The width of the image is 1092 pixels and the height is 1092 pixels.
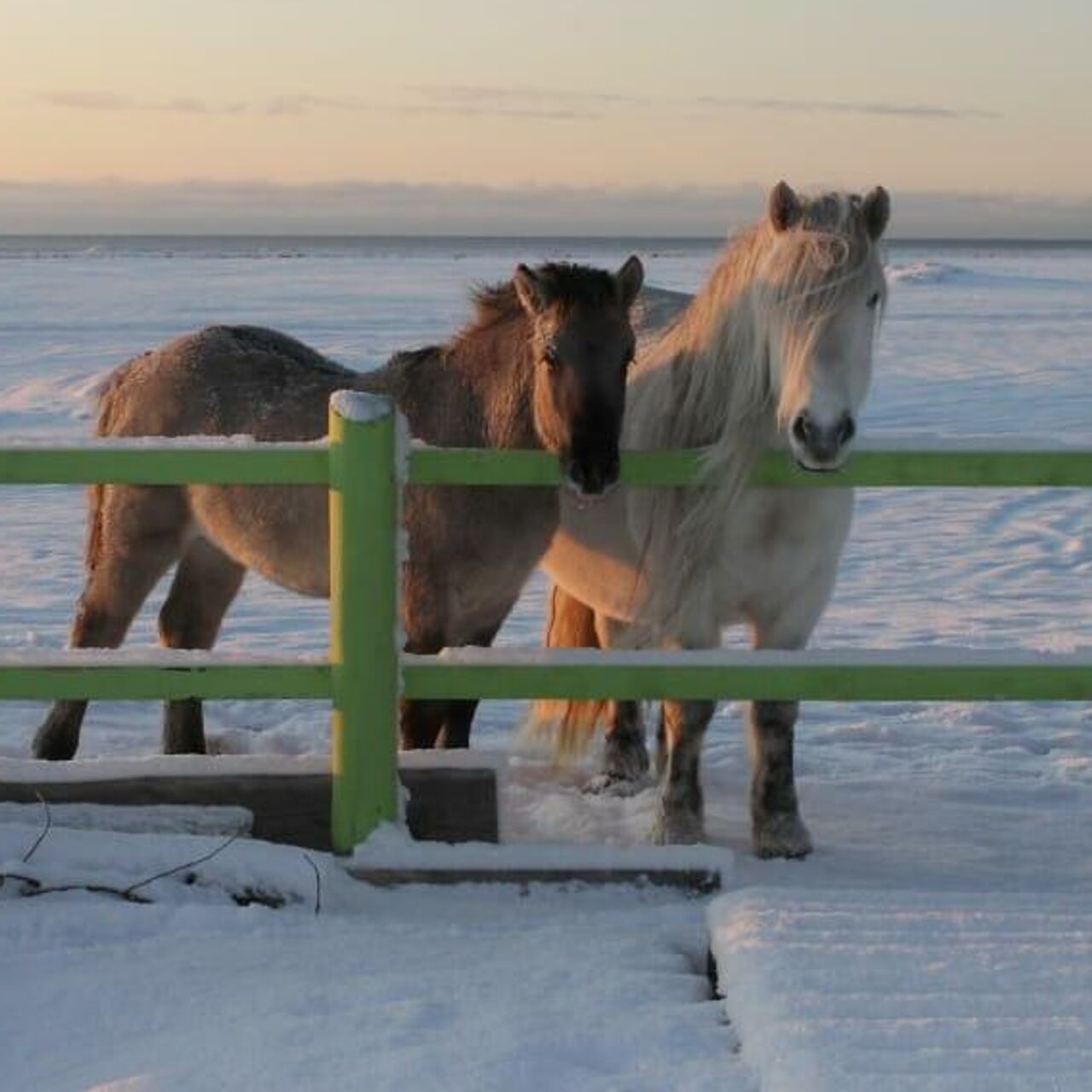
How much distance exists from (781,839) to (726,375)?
139cm

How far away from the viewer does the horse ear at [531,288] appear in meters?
4.81

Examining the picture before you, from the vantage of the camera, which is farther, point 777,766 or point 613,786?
point 613,786

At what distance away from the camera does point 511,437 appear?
5227 mm

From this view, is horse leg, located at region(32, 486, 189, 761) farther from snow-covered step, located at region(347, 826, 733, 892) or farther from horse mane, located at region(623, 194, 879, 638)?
snow-covered step, located at region(347, 826, 733, 892)

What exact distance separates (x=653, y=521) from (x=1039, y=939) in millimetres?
1796

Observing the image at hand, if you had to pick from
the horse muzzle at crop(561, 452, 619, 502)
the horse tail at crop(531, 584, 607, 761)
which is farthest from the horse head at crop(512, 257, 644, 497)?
the horse tail at crop(531, 584, 607, 761)

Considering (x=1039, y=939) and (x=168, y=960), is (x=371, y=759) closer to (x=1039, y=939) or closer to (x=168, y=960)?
(x=168, y=960)

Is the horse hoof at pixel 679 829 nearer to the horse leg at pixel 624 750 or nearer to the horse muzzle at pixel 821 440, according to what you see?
the horse leg at pixel 624 750

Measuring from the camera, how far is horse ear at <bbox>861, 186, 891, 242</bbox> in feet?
14.4

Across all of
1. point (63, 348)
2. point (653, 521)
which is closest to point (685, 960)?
point (653, 521)

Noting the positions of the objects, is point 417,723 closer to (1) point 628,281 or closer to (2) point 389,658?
(2) point 389,658

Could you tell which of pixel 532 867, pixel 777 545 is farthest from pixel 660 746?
pixel 532 867

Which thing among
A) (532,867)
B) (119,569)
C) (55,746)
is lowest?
(55,746)

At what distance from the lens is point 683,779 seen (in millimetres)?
5023
